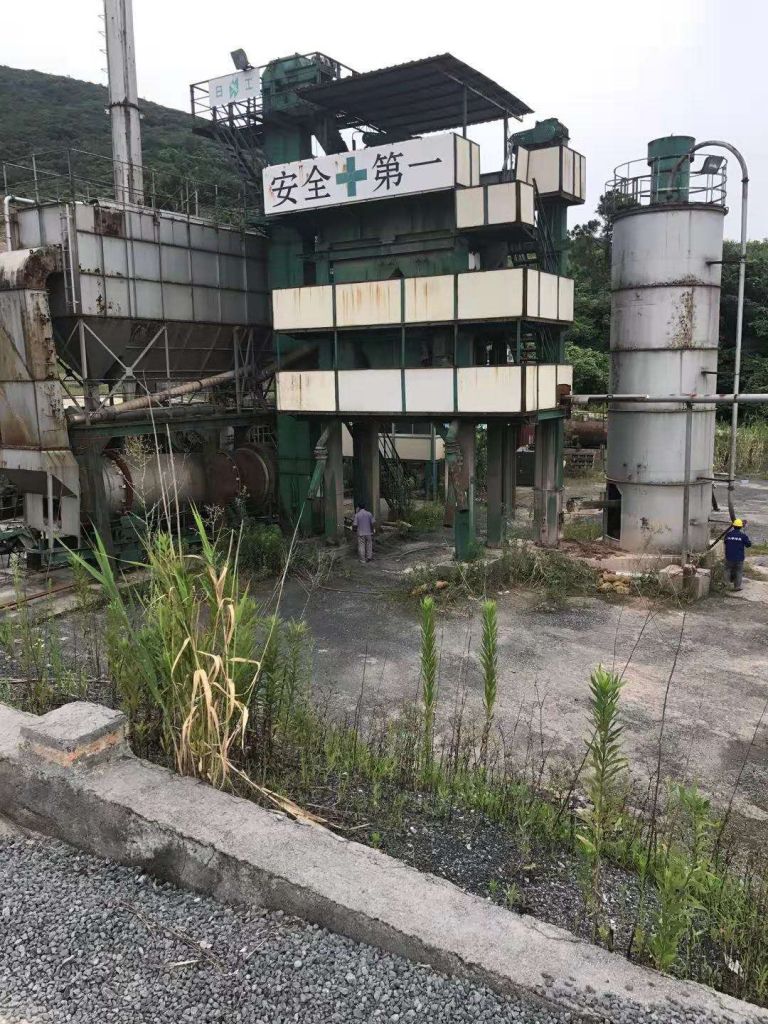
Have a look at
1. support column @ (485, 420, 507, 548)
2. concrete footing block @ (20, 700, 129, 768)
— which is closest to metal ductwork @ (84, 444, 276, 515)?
support column @ (485, 420, 507, 548)

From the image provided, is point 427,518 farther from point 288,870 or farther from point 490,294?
point 288,870

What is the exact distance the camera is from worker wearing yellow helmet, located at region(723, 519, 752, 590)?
13.7 meters

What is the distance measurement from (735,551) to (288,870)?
40.5ft

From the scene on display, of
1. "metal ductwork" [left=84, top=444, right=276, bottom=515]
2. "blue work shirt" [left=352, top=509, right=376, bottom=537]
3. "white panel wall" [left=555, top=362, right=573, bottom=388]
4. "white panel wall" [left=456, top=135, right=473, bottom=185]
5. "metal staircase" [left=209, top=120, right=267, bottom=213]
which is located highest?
"metal staircase" [left=209, top=120, right=267, bottom=213]

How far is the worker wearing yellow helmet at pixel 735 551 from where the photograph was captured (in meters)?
13.7

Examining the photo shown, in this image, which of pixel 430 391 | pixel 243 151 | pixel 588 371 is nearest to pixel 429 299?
pixel 430 391

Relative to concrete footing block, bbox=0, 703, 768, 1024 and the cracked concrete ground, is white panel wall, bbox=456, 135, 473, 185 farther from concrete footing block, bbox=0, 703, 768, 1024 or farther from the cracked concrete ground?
concrete footing block, bbox=0, 703, 768, 1024

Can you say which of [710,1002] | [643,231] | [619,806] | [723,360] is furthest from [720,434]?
[710,1002]

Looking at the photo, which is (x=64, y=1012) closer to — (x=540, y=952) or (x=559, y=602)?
(x=540, y=952)

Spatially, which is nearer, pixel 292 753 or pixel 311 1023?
pixel 311 1023

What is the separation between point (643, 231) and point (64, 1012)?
15.4m

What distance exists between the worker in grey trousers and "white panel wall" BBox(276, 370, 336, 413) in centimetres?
224

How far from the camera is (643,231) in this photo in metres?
15.0

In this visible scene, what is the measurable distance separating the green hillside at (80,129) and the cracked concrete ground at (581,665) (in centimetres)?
3572
